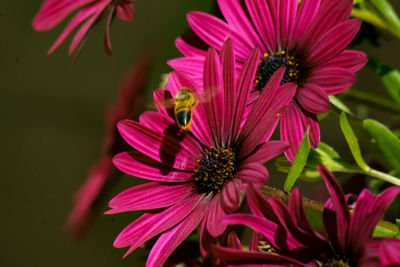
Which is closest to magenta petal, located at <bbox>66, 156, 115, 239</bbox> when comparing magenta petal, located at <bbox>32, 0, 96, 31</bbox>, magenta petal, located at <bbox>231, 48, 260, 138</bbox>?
magenta petal, located at <bbox>32, 0, 96, 31</bbox>

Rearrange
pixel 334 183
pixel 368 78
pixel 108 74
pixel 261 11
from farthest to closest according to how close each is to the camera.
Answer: pixel 108 74
pixel 368 78
pixel 261 11
pixel 334 183

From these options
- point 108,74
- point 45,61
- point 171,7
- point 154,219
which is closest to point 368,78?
point 171,7

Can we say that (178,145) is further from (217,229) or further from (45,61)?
(45,61)

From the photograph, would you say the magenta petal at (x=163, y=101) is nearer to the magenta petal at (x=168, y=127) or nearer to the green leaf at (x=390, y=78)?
the magenta petal at (x=168, y=127)

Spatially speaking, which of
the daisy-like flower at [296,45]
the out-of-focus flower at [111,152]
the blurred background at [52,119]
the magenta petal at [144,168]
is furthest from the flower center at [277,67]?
the blurred background at [52,119]

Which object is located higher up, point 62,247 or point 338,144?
point 338,144
